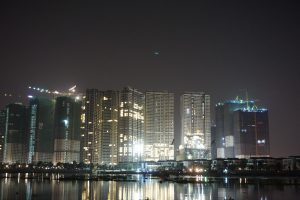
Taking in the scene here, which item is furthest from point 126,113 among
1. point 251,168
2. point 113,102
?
point 251,168

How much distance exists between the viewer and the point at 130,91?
198125 millimetres

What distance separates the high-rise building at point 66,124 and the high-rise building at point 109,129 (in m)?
14.5

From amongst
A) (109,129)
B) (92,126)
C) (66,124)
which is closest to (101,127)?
(109,129)

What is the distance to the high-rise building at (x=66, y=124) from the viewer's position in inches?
7623

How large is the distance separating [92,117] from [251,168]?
73.2 m

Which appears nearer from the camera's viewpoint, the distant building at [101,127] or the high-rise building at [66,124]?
the distant building at [101,127]

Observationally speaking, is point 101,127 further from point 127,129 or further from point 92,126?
point 127,129

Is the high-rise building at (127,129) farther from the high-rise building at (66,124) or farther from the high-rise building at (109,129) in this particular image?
the high-rise building at (66,124)

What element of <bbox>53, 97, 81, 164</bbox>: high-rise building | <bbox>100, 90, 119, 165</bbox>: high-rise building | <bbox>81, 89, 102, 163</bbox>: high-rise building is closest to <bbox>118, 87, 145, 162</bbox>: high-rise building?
<bbox>100, 90, 119, 165</bbox>: high-rise building

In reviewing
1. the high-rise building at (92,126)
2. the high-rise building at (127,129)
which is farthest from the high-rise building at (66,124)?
the high-rise building at (127,129)

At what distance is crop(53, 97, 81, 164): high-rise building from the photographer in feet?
635

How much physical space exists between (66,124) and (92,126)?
43.0 feet

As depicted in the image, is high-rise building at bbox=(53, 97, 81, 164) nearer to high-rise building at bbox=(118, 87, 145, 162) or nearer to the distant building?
the distant building

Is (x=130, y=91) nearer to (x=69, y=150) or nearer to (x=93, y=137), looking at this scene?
(x=93, y=137)
